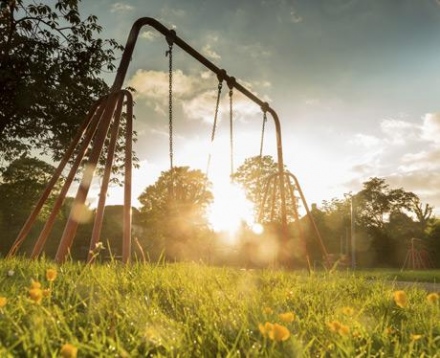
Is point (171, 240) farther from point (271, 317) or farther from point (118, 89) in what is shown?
point (271, 317)

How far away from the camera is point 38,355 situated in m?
1.54

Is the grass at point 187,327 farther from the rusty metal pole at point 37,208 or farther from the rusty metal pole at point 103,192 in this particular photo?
the rusty metal pole at point 37,208

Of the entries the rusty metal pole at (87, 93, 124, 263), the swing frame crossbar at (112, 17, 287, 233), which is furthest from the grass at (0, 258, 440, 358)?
the swing frame crossbar at (112, 17, 287, 233)

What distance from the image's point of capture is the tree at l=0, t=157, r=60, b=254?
1867 centimetres

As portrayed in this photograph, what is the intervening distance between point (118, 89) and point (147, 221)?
40405 mm

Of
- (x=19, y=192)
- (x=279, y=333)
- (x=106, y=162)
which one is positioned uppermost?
(x=19, y=192)

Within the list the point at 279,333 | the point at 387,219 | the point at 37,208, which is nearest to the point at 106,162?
the point at 37,208

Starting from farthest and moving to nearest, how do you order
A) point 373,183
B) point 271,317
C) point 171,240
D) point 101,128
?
point 373,183
point 171,240
point 101,128
point 271,317

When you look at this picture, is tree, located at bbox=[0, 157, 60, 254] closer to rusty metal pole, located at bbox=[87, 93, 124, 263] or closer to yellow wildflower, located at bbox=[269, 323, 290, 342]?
rusty metal pole, located at bbox=[87, 93, 124, 263]

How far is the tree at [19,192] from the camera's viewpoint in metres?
18.7

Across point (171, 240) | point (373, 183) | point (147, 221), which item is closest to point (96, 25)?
point (171, 240)

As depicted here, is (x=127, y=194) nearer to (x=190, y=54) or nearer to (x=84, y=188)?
(x=84, y=188)

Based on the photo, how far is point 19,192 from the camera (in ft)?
66.9

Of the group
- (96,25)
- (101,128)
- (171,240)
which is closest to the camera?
(101,128)
